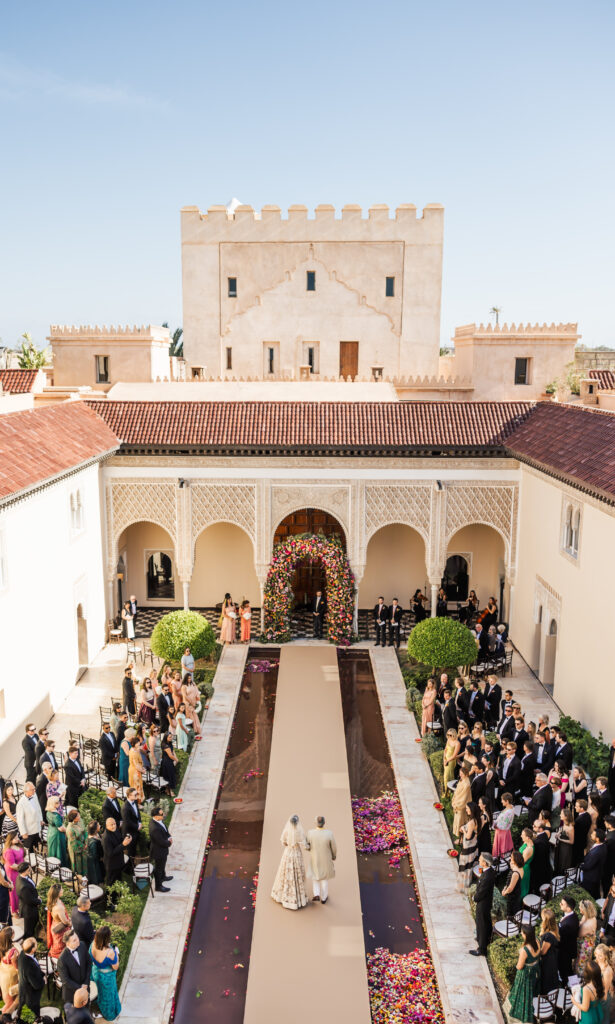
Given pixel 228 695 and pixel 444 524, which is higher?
pixel 444 524

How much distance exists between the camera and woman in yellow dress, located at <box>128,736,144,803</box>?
12.4 meters

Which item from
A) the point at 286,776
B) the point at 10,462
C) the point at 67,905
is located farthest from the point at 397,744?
the point at 10,462

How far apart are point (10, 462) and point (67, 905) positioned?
7.50 meters

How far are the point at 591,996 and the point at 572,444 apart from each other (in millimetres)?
11164

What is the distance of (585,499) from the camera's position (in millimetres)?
15117

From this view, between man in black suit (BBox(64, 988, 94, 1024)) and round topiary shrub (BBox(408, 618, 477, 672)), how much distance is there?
10979mm

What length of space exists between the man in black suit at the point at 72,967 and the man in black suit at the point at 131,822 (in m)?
2.58

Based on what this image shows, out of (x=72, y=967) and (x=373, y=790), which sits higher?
(x=72, y=967)

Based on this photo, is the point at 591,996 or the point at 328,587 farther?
the point at 328,587

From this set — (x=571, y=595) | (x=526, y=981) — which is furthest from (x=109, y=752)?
(x=571, y=595)

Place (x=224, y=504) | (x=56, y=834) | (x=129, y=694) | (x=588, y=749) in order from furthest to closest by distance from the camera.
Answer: (x=224, y=504), (x=129, y=694), (x=588, y=749), (x=56, y=834)

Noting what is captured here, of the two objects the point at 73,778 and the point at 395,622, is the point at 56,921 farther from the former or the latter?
the point at 395,622

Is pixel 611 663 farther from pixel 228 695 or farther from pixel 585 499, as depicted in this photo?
pixel 228 695

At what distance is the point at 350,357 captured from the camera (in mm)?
31844
